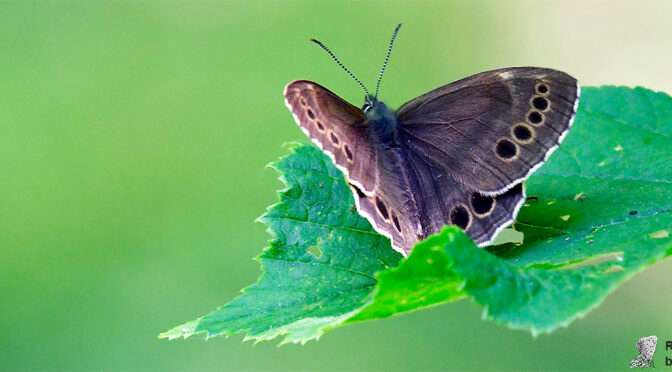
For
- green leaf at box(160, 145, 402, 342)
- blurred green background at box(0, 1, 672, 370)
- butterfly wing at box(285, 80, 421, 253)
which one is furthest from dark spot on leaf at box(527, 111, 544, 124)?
blurred green background at box(0, 1, 672, 370)

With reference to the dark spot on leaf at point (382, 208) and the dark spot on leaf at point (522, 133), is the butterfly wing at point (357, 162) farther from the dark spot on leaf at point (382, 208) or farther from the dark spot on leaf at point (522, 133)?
the dark spot on leaf at point (522, 133)

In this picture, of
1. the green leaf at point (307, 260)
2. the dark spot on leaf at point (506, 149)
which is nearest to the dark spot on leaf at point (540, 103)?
the dark spot on leaf at point (506, 149)

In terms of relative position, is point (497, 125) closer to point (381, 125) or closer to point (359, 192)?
point (381, 125)

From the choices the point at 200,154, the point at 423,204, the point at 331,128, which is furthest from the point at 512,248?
the point at 200,154

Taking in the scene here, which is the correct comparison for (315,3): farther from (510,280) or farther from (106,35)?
(510,280)

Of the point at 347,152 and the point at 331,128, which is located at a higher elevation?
the point at 331,128

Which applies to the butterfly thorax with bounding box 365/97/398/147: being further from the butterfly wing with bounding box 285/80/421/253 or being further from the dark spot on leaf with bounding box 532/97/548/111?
the dark spot on leaf with bounding box 532/97/548/111
